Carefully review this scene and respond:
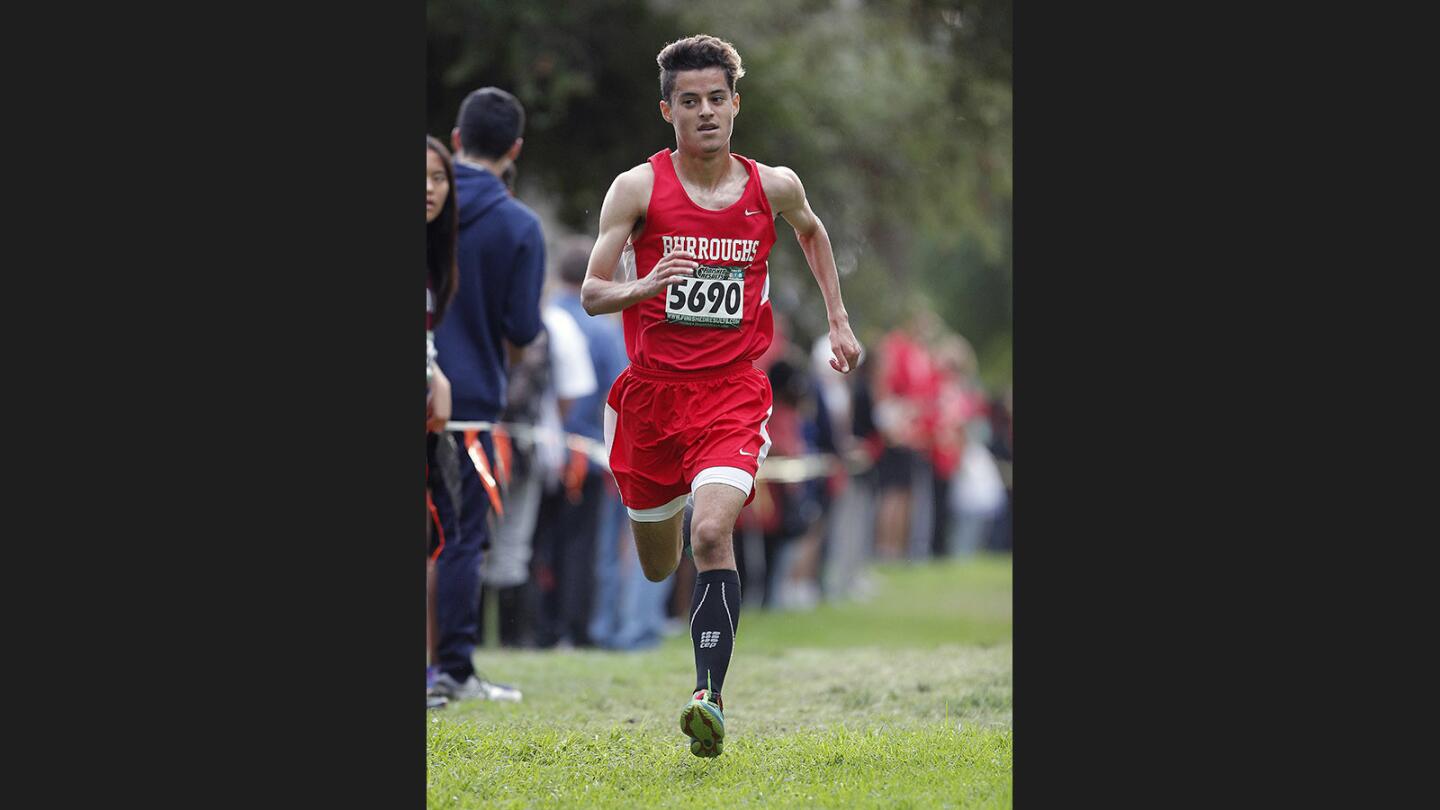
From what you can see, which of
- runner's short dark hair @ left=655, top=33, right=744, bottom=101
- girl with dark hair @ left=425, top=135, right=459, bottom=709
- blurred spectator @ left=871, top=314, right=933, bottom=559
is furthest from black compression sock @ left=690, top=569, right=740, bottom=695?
blurred spectator @ left=871, top=314, right=933, bottom=559

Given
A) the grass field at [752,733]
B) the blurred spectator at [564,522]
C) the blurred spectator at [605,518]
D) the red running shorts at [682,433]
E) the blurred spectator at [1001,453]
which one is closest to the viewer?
the grass field at [752,733]

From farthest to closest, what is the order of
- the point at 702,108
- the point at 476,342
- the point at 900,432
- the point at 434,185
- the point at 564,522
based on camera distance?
1. the point at 900,432
2. the point at 564,522
3. the point at 476,342
4. the point at 434,185
5. the point at 702,108

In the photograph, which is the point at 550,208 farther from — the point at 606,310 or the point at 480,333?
the point at 606,310

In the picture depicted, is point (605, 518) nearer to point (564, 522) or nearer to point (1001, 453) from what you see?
point (564, 522)

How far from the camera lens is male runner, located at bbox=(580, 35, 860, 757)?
20.4ft

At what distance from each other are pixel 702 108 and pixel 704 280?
644mm

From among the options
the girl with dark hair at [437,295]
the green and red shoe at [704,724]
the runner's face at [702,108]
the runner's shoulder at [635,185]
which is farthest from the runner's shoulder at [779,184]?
the green and red shoe at [704,724]

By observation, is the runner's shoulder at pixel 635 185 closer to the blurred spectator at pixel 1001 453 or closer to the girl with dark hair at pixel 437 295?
the girl with dark hair at pixel 437 295

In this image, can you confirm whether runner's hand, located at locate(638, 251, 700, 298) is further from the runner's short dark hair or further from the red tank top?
the runner's short dark hair

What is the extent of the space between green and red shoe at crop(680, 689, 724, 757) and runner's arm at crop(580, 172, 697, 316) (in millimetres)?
1434

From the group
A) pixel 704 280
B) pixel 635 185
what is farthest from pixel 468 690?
pixel 635 185

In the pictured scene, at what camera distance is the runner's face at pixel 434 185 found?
7273mm

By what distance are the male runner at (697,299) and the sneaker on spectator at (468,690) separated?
4.87ft

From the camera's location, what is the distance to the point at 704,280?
6.25m
